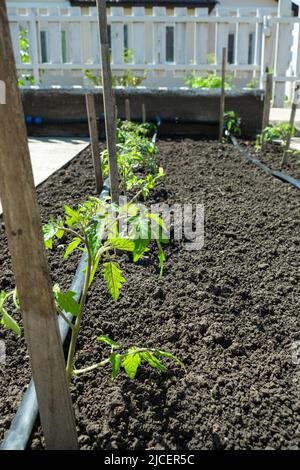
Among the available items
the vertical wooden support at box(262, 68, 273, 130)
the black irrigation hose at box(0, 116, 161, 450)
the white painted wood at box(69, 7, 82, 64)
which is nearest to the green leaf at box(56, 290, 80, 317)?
the black irrigation hose at box(0, 116, 161, 450)

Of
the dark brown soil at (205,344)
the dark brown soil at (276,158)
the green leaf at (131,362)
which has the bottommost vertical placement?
the dark brown soil at (276,158)

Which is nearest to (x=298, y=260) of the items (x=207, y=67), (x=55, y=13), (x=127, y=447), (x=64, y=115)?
(x=127, y=447)

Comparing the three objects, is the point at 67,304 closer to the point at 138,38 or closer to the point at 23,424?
the point at 23,424

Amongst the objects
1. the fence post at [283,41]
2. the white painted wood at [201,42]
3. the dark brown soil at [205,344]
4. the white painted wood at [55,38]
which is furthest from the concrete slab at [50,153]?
the fence post at [283,41]

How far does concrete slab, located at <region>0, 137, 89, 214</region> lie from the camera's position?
4816 millimetres

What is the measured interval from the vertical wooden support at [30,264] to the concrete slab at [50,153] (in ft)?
10.5

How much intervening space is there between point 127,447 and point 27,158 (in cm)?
89

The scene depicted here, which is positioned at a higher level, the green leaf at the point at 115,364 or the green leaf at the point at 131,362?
the green leaf at the point at 115,364

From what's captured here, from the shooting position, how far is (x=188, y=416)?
1.55m

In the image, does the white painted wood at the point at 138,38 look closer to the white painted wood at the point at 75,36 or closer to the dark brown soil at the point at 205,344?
the white painted wood at the point at 75,36

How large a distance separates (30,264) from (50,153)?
4.93 m

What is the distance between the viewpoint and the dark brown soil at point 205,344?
149 centimetres
